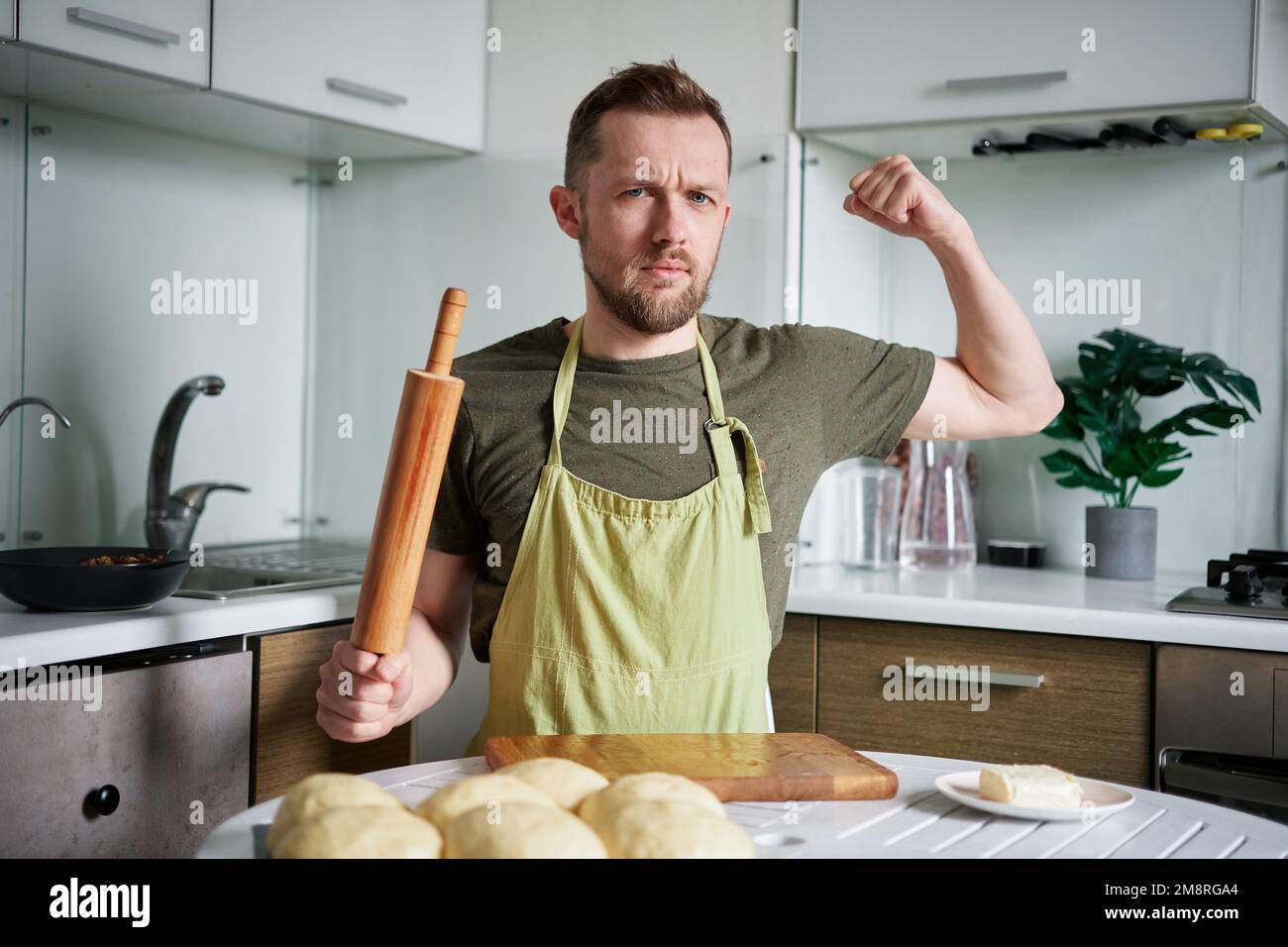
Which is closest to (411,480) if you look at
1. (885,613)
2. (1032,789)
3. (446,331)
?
(446,331)

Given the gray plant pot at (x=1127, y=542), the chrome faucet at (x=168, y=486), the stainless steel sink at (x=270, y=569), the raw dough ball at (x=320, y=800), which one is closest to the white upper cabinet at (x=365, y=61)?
the chrome faucet at (x=168, y=486)

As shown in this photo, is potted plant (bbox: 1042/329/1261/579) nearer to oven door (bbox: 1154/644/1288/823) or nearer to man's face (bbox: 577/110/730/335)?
oven door (bbox: 1154/644/1288/823)

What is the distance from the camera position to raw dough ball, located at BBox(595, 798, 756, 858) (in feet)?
2.50

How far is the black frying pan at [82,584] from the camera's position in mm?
1557

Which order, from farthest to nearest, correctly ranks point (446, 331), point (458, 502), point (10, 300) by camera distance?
point (10, 300), point (458, 502), point (446, 331)

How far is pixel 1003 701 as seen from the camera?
1.86 metres

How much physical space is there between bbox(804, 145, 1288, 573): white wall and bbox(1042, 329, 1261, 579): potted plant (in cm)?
6

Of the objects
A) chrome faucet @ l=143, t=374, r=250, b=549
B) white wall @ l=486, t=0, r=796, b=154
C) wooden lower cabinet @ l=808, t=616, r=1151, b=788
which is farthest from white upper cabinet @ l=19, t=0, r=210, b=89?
wooden lower cabinet @ l=808, t=616, r=1151, b=788

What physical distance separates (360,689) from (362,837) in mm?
437

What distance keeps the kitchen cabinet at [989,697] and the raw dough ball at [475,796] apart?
116 centimetres

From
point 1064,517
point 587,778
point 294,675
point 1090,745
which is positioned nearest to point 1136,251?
point 1064,517

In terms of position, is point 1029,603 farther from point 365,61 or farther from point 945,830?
point 365,61

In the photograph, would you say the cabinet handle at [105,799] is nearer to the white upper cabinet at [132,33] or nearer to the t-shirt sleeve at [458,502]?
the t-shirt sleeve at [458,502]

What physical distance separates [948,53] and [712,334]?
2.55 ft
